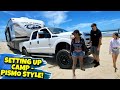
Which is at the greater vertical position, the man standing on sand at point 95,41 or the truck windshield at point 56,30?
the truck windshield at point 56,30

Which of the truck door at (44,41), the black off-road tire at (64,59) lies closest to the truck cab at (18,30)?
the truck door at (44,41)

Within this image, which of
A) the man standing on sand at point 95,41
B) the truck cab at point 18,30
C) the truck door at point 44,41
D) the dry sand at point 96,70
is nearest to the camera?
the man standing on sand at point 95,41

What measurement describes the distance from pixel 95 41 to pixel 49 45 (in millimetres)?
1240

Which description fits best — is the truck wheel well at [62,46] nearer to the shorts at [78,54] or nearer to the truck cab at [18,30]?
the shorts at [78,54]

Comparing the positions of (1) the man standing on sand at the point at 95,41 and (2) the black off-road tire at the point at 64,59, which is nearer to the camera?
(1) the man standing on sand at the point at 95,41

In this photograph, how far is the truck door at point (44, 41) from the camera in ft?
16.5

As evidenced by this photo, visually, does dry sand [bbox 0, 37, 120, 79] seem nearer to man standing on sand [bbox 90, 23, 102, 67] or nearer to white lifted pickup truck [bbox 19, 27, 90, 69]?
man standing on sand [bbox 90, 23, 102, 67]

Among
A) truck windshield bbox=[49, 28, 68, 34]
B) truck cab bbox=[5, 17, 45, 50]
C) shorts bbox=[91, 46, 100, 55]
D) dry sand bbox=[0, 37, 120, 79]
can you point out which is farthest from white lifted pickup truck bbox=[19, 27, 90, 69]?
shorts bbox=[91, 46, 100, 55]

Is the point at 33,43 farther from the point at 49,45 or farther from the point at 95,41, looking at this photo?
the point at 95,41

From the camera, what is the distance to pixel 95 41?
4.57 metres

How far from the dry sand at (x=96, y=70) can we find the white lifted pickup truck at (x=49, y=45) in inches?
9.6

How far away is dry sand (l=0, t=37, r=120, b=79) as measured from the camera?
15.1ft
